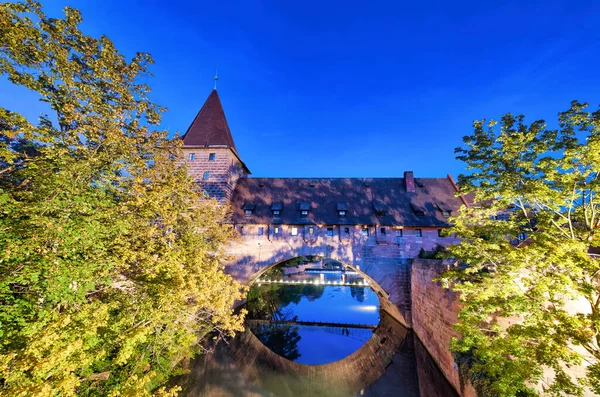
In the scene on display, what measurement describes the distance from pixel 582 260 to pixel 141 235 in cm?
914

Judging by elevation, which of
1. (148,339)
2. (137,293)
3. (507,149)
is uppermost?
(507,149)

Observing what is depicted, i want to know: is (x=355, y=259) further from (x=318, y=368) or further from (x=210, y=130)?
(x=210, y=130)

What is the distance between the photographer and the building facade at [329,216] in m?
15.3

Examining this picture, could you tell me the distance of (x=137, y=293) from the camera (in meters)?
7.31

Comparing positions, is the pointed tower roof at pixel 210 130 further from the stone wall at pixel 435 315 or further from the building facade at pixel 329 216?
the stone wall at pixel 435 315

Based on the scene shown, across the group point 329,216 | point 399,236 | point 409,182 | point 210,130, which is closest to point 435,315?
point 399,236

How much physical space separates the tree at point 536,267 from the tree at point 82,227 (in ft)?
19.8

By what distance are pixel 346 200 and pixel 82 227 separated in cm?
1464

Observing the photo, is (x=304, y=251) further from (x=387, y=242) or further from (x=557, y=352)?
(x=557, y=352)

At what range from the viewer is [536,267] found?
4789 millimetres

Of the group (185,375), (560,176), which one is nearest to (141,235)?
(185,375)

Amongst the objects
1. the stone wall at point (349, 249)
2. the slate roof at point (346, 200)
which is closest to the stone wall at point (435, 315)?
the stone wall at point (349, 249)

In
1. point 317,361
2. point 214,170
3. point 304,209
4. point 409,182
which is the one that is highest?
point 214,170

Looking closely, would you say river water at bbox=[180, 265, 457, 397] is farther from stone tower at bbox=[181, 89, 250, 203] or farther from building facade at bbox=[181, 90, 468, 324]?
stone tower at bbox=[181, 89, 250, 203]
